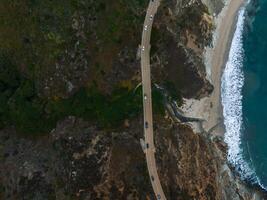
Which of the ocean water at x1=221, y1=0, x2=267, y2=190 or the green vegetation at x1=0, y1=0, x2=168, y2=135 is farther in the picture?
the ocean water at x1=221, y1=0, x2=267, y2=190

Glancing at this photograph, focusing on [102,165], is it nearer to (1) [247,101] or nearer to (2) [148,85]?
(2) [148,85]

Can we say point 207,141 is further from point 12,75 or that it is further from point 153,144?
point 12,75

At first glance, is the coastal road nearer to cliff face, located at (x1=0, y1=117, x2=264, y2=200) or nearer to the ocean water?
cliff face, located at (x1=0, y1=117, x2=264, y2=200)

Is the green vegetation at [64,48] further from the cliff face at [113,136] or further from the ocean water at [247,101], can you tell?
the ocean water at [247,101]

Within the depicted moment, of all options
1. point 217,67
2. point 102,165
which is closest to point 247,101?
point 217,67

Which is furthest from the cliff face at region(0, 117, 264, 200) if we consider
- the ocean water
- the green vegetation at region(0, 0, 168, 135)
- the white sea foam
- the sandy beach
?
the ocean water

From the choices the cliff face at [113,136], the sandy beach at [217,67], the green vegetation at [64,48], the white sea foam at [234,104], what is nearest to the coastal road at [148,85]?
the cliff face at [113,136]
